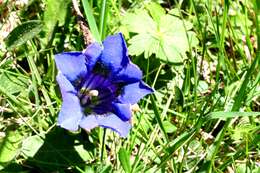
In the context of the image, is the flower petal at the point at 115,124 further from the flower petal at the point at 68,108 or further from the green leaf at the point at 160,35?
the green leaf at the point at 160,35

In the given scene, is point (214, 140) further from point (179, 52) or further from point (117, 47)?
point (117, 47)

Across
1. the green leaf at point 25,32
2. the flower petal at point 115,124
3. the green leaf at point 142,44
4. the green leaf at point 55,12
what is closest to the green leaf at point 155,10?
the green leaf at point 142,44

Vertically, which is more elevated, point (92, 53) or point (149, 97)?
point (92, 53)

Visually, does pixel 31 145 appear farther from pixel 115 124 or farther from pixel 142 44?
pixel 142 44

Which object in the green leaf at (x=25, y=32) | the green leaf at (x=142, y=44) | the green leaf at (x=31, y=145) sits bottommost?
the green leaf at (x=31, y=145)

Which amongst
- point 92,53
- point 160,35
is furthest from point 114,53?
point 160,35

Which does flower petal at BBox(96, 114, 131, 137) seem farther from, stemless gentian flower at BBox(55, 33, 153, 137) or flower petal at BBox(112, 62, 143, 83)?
flower petal at BBox(112, 62, 143, 83)

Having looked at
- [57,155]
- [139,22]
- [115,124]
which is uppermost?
[139,22]

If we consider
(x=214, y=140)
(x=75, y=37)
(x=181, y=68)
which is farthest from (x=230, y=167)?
(x=75, y=37)
